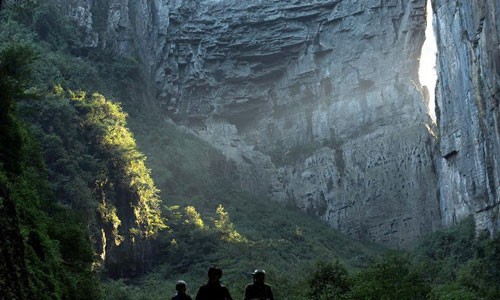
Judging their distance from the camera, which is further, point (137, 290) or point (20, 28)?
point (20, 28)

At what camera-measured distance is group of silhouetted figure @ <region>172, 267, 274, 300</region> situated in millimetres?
10438

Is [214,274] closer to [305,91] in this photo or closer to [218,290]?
[218,290]

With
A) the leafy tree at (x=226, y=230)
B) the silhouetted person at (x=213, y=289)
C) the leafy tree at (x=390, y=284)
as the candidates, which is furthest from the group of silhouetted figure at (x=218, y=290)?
the leafy tree at (x=226, y=230)

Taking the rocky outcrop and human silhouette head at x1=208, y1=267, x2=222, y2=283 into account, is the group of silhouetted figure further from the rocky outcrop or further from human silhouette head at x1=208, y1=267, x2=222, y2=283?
the rocky outcrop

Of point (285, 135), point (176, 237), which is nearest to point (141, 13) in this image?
point (285, 135)

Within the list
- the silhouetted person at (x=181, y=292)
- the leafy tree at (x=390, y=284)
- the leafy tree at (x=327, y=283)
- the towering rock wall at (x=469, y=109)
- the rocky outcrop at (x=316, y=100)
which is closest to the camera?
the silhouetted person at (x=181, y=292)

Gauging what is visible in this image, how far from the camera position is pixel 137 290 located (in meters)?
42.3

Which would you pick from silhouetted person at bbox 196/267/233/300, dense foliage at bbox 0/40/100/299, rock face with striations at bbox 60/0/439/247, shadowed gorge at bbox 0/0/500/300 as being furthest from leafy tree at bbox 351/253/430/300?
Answer: rock face with striations at bbox 60/0/439/247

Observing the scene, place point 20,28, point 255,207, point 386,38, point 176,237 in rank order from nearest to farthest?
point 176,237, point 20,28, point 255,207, point 386,38

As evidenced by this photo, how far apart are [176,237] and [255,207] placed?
1701cm

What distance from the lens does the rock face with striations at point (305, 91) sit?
72562 millimetres

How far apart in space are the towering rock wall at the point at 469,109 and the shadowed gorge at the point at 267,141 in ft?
0.76

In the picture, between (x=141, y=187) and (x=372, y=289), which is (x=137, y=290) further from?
(x=372, y=289)

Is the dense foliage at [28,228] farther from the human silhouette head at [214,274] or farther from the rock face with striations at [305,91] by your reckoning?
the rock face with striations at [305,91]
